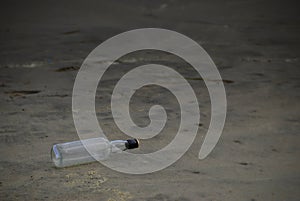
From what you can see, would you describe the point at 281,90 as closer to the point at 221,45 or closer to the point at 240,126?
the point at 240,126

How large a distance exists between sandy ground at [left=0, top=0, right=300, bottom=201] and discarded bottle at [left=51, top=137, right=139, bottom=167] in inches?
3.0

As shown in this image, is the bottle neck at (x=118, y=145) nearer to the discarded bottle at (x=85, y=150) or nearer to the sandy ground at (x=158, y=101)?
the discarded bottle at (x=85, y=150)

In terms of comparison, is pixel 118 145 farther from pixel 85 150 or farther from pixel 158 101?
pixel 158 101

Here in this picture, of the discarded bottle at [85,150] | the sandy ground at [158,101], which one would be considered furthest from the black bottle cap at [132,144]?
the sandy ground at [158,101]

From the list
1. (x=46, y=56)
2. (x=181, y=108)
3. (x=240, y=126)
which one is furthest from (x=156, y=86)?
(x=46, y=56)

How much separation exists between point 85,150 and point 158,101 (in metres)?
0.92

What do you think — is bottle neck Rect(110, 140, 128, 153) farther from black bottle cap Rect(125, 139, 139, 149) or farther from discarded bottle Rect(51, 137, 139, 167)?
black bottle cap Rect(125, 139, 139, 149)

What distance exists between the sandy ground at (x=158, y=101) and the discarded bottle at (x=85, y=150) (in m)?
0.08

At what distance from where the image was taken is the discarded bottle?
2.41 metres

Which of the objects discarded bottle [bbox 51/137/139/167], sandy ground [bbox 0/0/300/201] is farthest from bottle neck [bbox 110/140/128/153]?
sandy ground [bbox 0/0/300/201]

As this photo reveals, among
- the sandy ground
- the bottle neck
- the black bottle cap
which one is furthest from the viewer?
the bottle neck

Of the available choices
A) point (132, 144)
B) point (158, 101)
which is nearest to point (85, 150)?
point (132, 144)

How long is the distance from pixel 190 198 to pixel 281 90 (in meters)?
1.82

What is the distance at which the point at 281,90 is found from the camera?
11.8 ft
